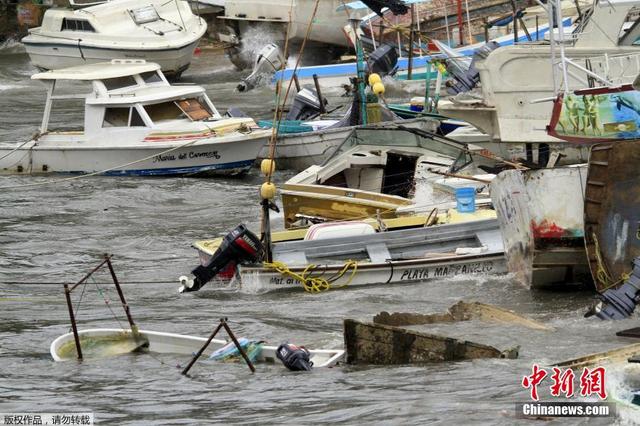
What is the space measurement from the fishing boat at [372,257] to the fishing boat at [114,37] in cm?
2137

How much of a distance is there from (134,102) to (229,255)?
10.3 meters

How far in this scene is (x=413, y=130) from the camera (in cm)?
2244

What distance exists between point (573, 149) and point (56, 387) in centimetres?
1049

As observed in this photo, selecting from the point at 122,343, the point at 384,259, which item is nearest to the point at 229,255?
the point at 384,259

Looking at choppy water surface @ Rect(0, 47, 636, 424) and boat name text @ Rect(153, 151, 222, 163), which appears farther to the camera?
boat name text @ Rect(153, 151, 222, 163)

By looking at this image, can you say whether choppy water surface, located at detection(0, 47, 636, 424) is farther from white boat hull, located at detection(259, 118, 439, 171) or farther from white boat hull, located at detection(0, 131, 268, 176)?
white boat hull, located at detection(259, 118, 439, 171)

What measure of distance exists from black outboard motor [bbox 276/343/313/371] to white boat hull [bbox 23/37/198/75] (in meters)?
26.7

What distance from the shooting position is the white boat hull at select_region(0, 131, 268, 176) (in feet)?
90.0

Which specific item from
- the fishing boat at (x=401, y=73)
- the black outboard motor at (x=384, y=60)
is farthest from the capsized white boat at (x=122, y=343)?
the fishing boat at (x=401, y=73)

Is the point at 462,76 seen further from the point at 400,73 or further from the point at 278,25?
the point at 278,25

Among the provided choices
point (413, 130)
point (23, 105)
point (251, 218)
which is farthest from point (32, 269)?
point (23, 105)

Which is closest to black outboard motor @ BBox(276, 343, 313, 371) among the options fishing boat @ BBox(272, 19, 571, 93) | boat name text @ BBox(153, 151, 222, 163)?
boat name text @ BBox(153, 151, 222, 163)

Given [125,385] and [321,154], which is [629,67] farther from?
[125,385]

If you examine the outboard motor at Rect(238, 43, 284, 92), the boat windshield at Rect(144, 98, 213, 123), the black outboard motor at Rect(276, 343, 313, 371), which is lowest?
the outboard motor at Rect(238, 43, 284, 92)
